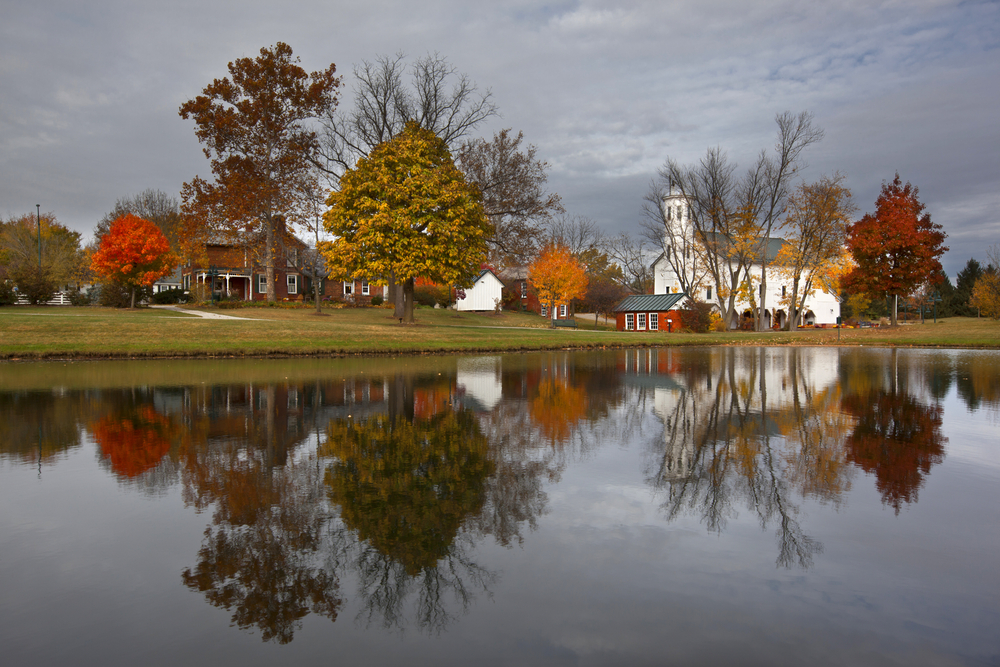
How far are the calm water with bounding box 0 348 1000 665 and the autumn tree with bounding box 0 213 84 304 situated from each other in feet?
160

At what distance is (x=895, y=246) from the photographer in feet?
141

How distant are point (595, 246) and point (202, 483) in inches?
3757

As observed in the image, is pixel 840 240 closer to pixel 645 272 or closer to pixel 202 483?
pixel 645 272

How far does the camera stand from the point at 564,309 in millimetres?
80688

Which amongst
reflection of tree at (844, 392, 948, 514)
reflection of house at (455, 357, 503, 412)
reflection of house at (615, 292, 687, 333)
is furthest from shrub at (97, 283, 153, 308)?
reflection of tree at (844, 392, 948, 514)

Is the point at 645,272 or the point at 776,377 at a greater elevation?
the point at 645,272

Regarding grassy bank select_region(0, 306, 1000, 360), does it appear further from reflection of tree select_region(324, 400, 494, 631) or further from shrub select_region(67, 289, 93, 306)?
shrub select_region(67, 289, 93, 306)

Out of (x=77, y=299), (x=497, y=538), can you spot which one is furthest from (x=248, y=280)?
(x=497, y=538)

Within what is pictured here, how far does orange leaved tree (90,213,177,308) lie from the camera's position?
150 ft

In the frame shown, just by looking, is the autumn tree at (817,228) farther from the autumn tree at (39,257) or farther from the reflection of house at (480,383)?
the autumn tree at (39,257)

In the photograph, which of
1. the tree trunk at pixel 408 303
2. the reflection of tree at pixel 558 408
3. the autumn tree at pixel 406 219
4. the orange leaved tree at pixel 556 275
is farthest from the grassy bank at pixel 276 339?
the orange leaved tree at pixel 556 275

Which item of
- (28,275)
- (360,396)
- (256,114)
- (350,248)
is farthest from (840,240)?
(28,275)

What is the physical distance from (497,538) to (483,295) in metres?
75.4

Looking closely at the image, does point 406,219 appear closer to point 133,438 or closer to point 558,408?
point 558,408
